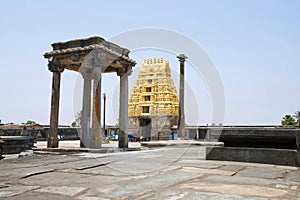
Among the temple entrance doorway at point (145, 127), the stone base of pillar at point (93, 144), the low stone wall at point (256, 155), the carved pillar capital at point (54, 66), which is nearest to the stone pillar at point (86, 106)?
the stone base of pillar at point (93, 144)

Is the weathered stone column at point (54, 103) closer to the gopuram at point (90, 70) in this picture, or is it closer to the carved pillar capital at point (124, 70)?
the gopuram at point (90, 70)

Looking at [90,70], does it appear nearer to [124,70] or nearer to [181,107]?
[124,70]

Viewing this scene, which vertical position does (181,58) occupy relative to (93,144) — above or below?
above

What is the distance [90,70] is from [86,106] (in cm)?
203

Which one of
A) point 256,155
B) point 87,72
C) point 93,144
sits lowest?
point 93,144

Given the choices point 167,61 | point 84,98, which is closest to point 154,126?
point 167,61

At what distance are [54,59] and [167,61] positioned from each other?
30.2 m

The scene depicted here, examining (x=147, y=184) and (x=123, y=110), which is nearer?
(x=147, y=184)

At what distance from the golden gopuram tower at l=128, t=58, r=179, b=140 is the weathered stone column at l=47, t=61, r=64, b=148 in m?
23.5

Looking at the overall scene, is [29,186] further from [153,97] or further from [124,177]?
[153,97]

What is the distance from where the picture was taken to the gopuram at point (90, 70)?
11812 millimetres

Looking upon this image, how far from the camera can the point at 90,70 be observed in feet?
45.4

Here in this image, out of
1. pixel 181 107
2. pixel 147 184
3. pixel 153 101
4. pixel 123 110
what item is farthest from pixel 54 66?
pixel 153 101

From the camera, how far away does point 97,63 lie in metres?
11.6
